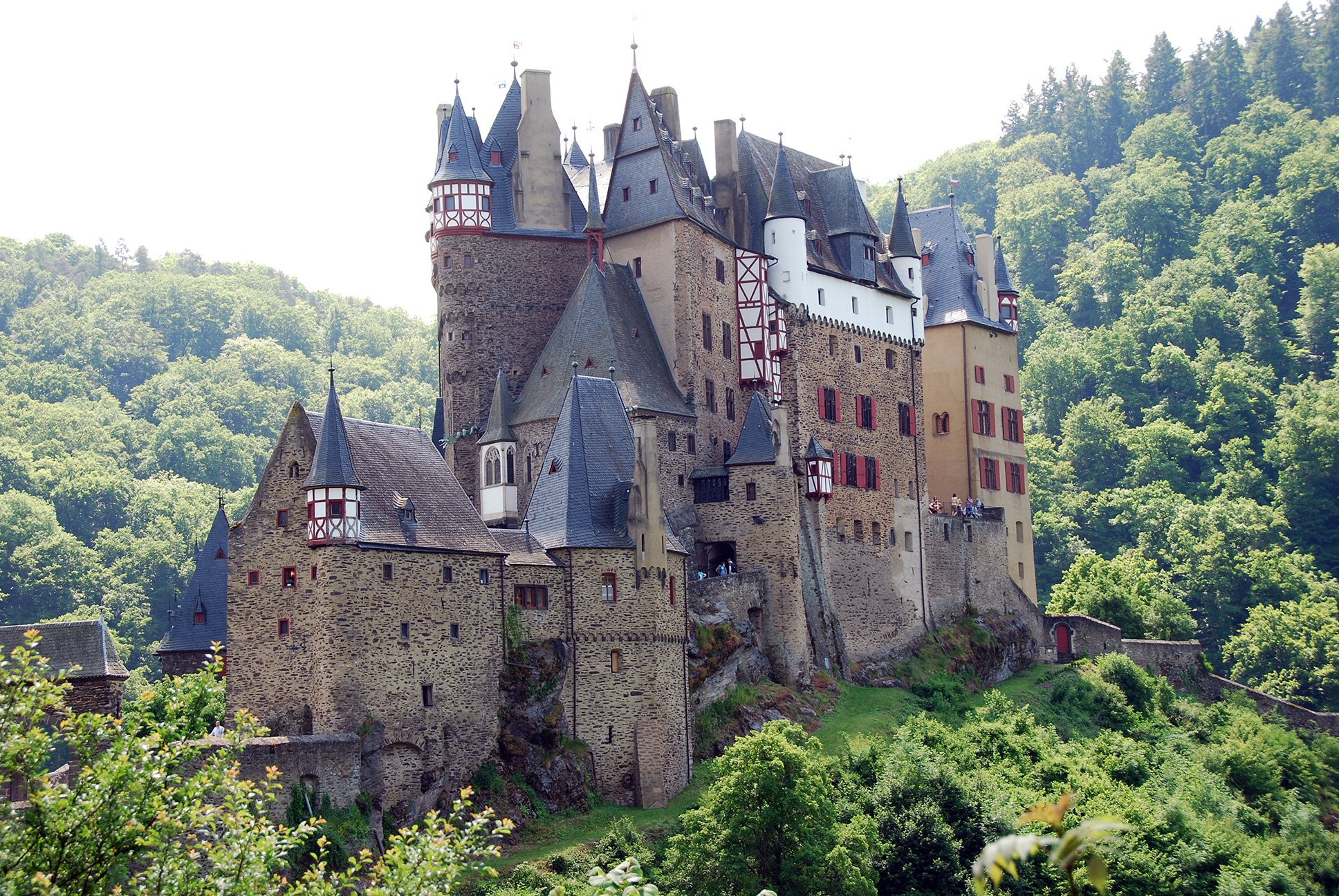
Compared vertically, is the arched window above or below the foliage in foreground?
above

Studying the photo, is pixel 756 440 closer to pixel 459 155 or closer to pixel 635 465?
pixel 635 465

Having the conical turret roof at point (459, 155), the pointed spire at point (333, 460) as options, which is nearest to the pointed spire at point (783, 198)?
the conical turret roof at point (459, 155)

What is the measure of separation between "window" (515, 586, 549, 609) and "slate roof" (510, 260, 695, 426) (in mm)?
8731

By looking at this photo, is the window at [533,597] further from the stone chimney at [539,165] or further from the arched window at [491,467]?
the stone chimney at [539,165]

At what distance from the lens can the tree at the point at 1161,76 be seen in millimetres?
144875

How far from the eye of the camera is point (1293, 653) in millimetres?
77000

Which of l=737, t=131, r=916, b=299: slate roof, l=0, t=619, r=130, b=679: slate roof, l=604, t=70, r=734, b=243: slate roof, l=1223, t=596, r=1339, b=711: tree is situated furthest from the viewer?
l=1223, t=596, r=1339, b=711: tree

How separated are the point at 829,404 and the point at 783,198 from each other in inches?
303

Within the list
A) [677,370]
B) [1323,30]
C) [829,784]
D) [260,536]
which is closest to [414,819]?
[260,536]

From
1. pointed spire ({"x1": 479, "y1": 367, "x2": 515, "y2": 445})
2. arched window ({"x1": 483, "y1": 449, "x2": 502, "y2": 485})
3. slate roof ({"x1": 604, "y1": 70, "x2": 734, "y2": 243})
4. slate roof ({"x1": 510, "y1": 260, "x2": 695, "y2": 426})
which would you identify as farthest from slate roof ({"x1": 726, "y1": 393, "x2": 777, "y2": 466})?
arched window ({"x1": 483, "y1": 449, "x2": 502, "y2": 485})

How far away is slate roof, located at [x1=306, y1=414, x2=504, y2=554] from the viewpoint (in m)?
41.3

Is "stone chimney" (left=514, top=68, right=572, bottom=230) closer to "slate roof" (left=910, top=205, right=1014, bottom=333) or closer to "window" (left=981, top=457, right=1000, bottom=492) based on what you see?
"slate roof" (left=910, top=205, right=1014, bottom=333)

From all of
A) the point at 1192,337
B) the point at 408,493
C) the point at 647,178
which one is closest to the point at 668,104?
the point at 647,178

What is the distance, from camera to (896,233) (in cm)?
6719
